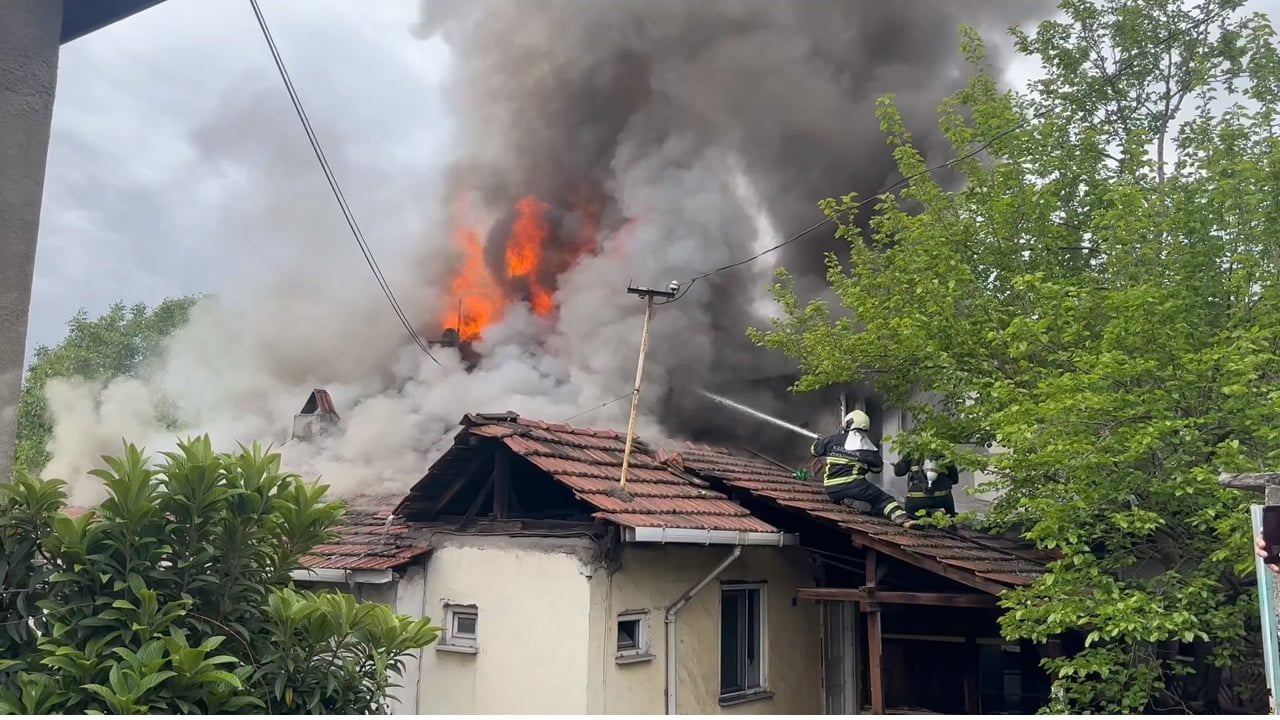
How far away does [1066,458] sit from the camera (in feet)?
20.2

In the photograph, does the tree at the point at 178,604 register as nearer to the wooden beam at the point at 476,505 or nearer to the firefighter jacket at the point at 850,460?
the wooden beam at the point at 476,505

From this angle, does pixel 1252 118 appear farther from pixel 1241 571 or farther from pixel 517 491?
pixel 517 491

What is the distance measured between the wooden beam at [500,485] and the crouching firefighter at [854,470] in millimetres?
3488

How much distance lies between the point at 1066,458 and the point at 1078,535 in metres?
0.70

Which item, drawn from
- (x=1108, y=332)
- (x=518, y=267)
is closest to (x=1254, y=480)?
(x=1108, y=332)

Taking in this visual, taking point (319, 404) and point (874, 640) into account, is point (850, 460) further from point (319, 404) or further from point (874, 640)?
point (319, 404)

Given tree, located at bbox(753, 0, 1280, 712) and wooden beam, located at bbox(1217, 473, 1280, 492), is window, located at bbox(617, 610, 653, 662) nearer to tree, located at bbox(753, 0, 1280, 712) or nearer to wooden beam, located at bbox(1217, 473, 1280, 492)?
tree, located at bbox(753, 0, 1280, 712)

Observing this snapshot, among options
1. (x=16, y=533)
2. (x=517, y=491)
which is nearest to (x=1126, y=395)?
(x=517, y=491)

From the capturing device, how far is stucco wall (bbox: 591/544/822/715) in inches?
300

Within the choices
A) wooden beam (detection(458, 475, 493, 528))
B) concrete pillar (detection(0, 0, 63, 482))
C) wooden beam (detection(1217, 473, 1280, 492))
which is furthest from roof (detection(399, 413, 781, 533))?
wooden beam (detection(1217, 473, 1280, 492))

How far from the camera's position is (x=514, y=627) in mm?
7781

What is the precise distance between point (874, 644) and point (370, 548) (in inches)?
184

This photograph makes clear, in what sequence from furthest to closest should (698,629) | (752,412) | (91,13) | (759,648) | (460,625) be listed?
(752,412) → (759,648) → (698,629) → (460,625) → (91,13)

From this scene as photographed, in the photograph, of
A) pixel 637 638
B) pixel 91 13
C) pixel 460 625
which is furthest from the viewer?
pixel 460 625
